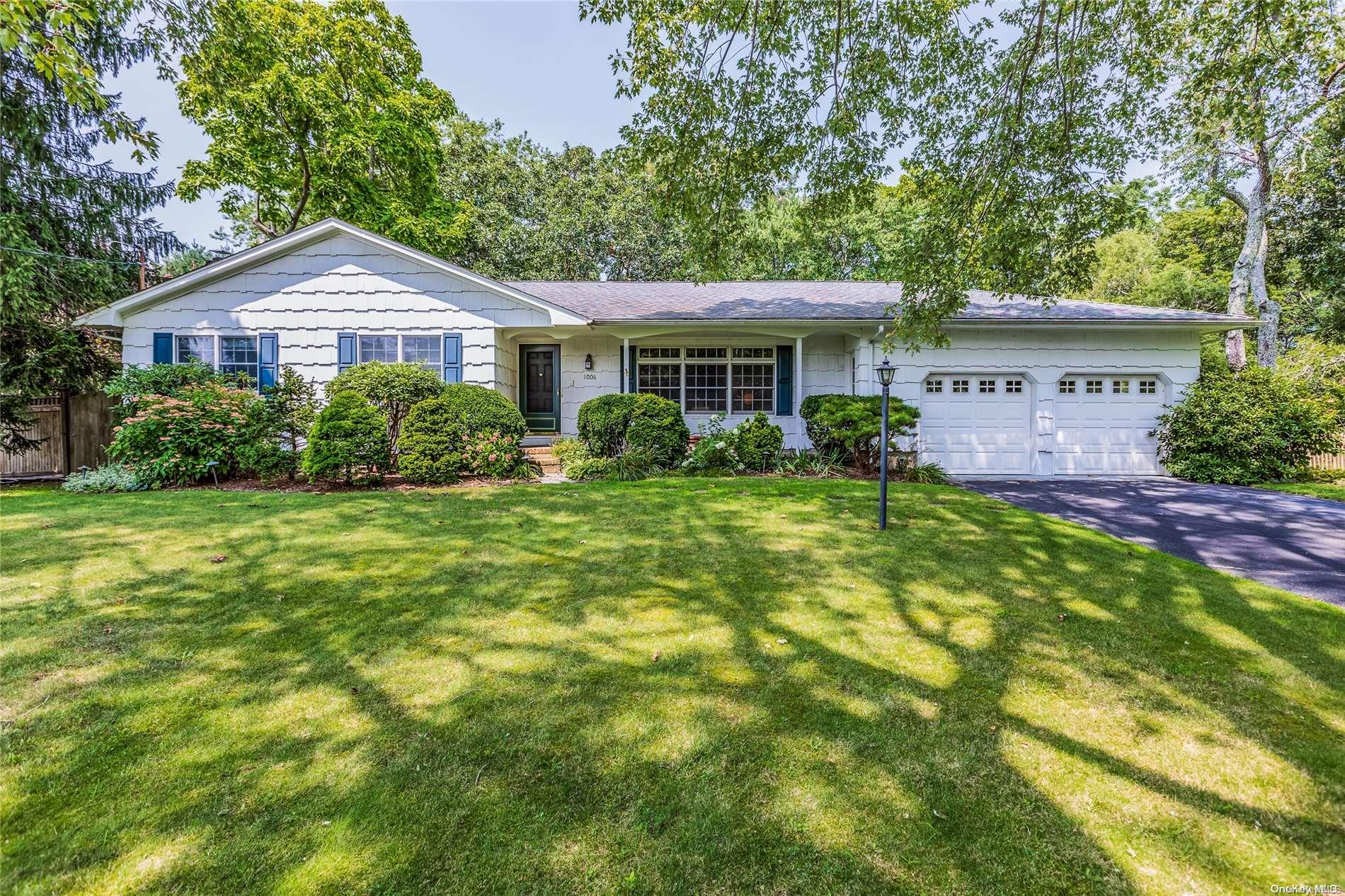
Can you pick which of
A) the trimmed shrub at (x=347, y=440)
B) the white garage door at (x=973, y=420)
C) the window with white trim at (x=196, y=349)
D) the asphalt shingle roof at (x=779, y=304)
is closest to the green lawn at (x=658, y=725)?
the trimmed shrub at (x=347, y=440)

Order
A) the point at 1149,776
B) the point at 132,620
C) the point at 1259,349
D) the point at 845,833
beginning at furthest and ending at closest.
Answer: the point at 1259,349 → the point at 132,620 → the point at 1149,776 → the point at 845,833

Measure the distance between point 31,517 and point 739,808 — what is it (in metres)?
8.04

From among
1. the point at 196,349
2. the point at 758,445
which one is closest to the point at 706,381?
the point at 758,445

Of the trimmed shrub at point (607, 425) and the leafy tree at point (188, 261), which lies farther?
the leafy tree at point (188, 261)

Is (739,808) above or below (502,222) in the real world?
below

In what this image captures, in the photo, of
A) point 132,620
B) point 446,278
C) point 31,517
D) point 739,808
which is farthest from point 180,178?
point 739,808

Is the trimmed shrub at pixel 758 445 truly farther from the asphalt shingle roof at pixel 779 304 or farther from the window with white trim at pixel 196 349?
the window with white trim at pixel 196 349

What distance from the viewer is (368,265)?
33.9 feet

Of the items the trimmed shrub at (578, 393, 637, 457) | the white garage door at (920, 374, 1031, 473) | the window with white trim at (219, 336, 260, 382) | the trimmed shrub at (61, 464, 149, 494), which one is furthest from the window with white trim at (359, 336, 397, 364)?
the white garage door at (920, 374, 1031, 473)

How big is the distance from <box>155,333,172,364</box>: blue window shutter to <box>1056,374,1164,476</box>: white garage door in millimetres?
16728

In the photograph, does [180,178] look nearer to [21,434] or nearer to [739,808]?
[21,434]

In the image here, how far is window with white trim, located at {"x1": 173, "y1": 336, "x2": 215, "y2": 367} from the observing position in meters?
10.1

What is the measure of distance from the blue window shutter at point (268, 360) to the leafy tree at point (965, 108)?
326 inches

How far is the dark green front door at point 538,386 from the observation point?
11906mm
